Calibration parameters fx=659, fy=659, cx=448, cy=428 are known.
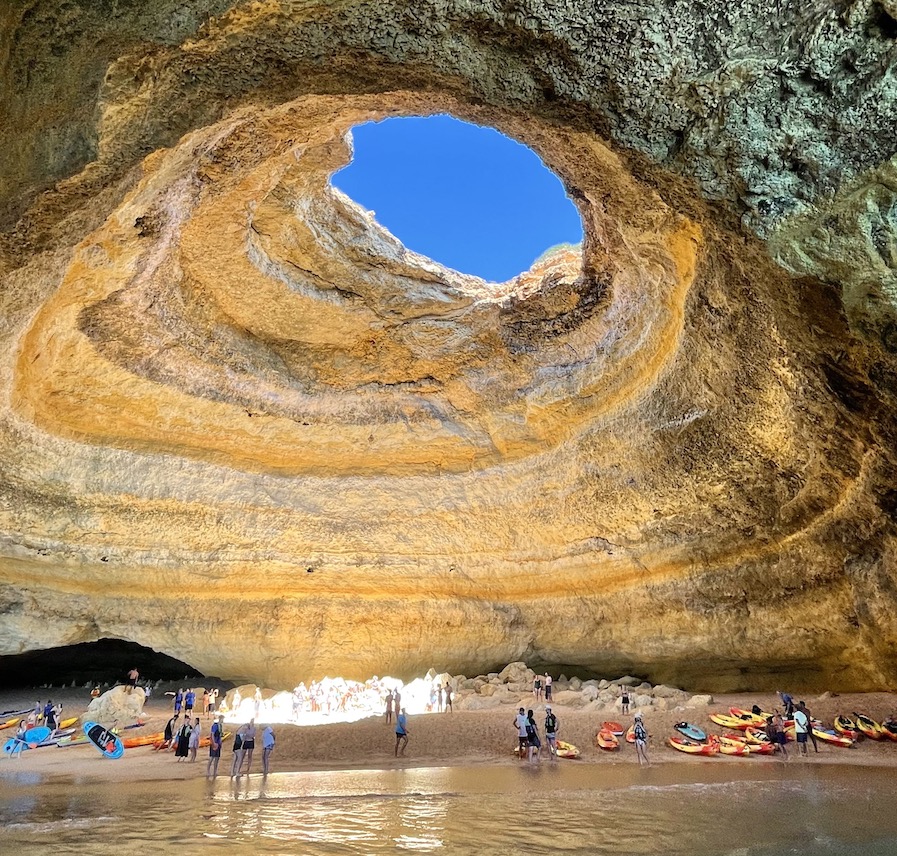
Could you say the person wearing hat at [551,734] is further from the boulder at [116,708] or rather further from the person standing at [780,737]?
the boulder at [116,708]

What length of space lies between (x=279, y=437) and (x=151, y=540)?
8.60ft

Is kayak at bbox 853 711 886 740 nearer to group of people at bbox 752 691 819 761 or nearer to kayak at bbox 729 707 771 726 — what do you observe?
group of people at bbox 752 691 819 761

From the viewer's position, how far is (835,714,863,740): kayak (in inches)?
320

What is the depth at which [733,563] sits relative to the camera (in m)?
9.63

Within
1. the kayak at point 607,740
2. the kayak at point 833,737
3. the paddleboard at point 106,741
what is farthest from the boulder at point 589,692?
the paddleboard at point 106,741

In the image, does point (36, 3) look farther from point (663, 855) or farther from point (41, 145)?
point (663, 855)

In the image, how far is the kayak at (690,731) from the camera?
27.5 feet

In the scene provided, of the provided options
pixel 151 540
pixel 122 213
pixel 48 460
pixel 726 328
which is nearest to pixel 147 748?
pixel 151 540

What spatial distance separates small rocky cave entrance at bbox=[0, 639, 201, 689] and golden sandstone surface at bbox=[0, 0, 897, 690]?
12.8ft

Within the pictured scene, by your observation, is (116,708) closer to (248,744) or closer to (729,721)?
(248,744)

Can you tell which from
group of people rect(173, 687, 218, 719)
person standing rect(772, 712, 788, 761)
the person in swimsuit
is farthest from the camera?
group of people rect(173, 687, 218, 719)

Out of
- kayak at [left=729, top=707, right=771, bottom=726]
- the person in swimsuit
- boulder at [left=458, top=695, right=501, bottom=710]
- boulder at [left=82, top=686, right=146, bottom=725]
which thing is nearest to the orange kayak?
kayak at [left=729, top=707, right=771, bottom=726]

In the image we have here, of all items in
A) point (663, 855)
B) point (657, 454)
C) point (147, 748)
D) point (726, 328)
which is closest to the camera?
point (663, 855)

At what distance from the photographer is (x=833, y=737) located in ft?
26.7
